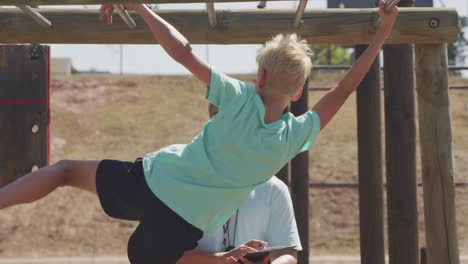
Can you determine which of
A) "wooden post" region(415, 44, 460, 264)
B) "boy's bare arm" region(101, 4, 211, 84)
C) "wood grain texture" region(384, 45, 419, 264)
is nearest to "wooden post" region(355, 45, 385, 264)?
"wood grain texture" region(384, 45, 419, 264)

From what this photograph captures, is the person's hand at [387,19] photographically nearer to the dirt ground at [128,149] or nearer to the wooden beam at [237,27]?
the wooden beam at [237,27]

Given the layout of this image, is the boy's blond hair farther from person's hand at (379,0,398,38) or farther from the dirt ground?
the dirt ground

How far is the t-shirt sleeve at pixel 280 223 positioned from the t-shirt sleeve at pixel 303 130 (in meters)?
0.59

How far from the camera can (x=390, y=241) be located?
5.27 metres

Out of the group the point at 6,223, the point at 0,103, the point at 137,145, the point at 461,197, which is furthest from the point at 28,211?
the point at 0,103

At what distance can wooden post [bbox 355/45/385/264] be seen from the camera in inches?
221

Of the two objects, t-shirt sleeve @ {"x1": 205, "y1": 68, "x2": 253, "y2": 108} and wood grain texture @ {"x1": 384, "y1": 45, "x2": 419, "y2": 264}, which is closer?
t-shirt sleeve @ {"x1": 205, "y1": 68, "x2": 253, "y2": 108}

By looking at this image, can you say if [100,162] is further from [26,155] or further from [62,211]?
[62,211]

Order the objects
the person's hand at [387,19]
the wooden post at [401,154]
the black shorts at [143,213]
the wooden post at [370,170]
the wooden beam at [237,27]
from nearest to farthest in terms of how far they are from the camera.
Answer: the black shorts at [143,213] < the person's hand at [387,19] < the wooden beam at [237,27] < the wooden post at [401,154] < the wooden post at [370,170]

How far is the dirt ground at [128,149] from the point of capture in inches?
624

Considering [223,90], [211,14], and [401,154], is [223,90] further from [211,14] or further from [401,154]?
[401,154]

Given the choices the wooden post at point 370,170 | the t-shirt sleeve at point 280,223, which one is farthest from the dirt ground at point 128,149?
the t-shirt sleeve at point 280,223

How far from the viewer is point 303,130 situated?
3.04 m

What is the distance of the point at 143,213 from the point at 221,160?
0.35m
